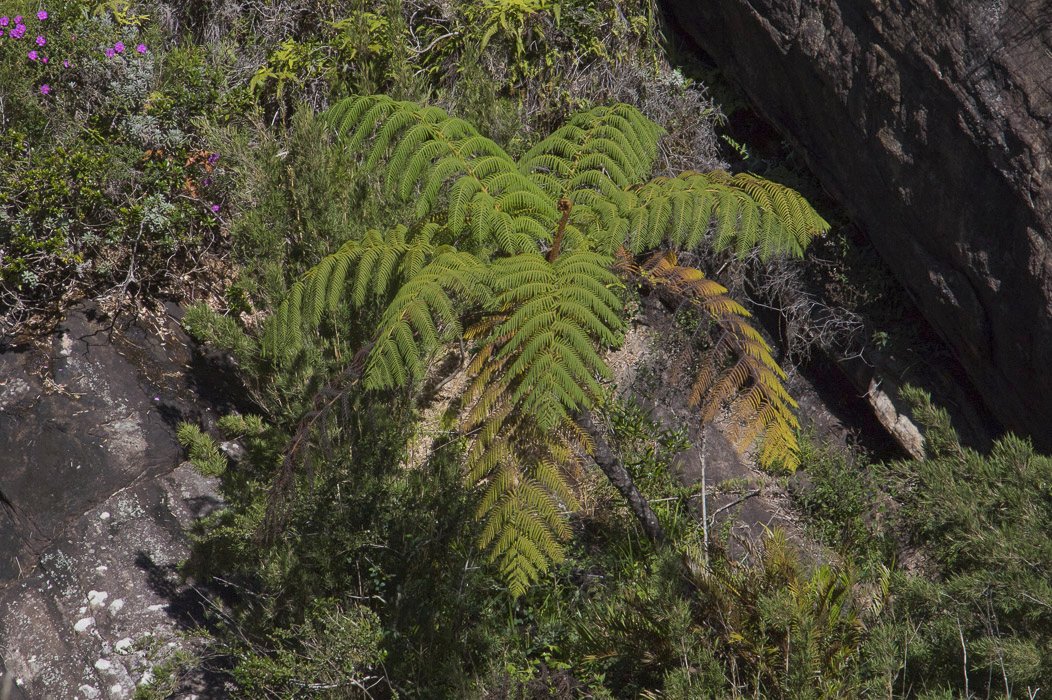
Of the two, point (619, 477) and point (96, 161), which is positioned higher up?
point (619, 477)

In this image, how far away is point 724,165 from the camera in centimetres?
607

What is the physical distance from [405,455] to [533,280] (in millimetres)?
1722

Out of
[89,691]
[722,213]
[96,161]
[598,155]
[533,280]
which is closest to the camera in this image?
[533,280]

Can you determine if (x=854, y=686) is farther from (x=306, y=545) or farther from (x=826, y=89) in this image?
(x=826, y=89)

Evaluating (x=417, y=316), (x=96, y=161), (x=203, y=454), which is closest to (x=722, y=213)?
(x=417, y=316)

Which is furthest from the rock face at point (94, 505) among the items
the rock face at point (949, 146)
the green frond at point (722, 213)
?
the rock face at point (949, 146)

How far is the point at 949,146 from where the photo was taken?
4605 millimetres

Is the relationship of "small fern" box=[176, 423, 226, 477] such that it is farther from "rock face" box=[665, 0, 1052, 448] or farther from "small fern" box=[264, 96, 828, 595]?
"rock face" box=[665, 0, 1052, 448]

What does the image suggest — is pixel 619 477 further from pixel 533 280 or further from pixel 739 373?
pixel 533 280

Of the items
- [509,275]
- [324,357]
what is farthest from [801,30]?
[324,357]

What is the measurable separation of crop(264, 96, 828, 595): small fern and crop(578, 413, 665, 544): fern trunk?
179 millimetres

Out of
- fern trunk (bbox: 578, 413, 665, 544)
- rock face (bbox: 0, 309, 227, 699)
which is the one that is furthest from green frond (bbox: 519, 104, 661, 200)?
rock face (bbox: 0, 309, 227, 699)

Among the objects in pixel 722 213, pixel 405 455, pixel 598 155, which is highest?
pixel 722 213

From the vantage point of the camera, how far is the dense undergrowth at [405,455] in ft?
12.1
